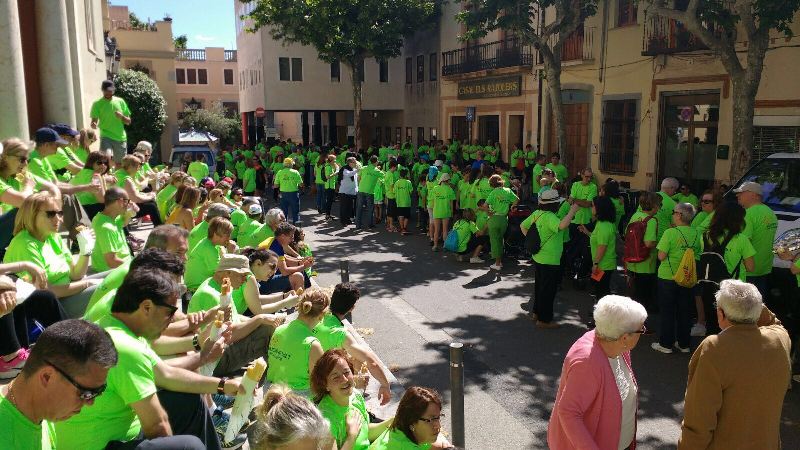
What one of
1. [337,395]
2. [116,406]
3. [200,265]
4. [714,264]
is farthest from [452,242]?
[116,406]

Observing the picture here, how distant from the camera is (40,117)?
12.5m

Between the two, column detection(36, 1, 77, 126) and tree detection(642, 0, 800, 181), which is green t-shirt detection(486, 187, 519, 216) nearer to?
tree detection(642, 0, 800, 181)

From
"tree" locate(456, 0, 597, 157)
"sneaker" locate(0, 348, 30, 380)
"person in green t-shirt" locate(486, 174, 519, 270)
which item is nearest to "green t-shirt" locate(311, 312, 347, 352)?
"sneaker" locate(0, 348, 30, 380)

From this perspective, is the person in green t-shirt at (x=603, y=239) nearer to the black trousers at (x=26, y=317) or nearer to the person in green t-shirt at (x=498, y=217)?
the person in green t-shirt at (x=498, y=217)

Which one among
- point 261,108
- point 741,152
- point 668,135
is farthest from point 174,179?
point 261,108

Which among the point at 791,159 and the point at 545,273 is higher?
the point at 791,159

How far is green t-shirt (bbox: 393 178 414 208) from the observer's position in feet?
49.2

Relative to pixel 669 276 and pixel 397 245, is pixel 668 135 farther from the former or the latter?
pixel 669 276

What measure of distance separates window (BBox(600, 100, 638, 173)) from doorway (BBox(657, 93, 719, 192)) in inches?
40.6

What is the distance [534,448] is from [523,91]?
19877mm

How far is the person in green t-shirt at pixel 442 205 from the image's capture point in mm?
13352

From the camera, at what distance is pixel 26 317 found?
16.2 ft

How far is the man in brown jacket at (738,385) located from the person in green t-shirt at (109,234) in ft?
16.6

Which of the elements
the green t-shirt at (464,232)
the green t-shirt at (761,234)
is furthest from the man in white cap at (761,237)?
the green t-shirt at (464,232)
